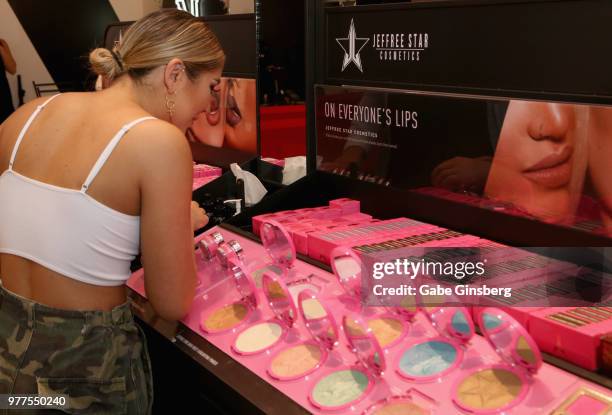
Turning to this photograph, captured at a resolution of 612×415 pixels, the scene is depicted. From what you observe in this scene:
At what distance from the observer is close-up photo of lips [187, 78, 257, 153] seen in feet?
9.18

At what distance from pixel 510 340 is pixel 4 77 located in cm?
556

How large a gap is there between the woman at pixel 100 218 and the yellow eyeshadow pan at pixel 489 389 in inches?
25.6

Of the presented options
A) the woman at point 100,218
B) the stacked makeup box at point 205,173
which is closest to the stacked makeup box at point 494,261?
the woman at point 100,218

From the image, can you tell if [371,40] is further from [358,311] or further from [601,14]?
[358,311]

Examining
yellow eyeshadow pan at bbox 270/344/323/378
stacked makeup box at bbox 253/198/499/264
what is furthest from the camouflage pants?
stacked makeup box at bbox 253/198/499/264

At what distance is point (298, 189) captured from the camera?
2260mm

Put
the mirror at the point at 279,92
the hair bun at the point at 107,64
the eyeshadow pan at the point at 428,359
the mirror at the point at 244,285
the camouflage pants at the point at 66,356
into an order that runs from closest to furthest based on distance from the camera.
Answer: the eyeshadow pan at the point at 428,359 < the camouflage pants at the point at 66,356 < the hair bun at the point at 107,64 < the mirror at the point at 244,285 < the mirror at the point at 279,92

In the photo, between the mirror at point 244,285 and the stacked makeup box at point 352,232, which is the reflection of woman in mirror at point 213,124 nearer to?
the stacked makeup box at point 352,232

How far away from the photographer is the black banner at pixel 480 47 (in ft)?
4.85

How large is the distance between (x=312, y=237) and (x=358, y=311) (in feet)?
1.34

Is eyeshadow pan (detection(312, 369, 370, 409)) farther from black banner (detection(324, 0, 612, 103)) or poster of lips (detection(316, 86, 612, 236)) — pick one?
black banner (detection(324, 0, 612, 103))

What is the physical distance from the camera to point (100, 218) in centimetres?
131

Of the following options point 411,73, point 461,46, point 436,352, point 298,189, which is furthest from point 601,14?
point 298,189

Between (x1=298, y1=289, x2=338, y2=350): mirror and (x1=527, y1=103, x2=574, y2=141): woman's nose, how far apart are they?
70cm
